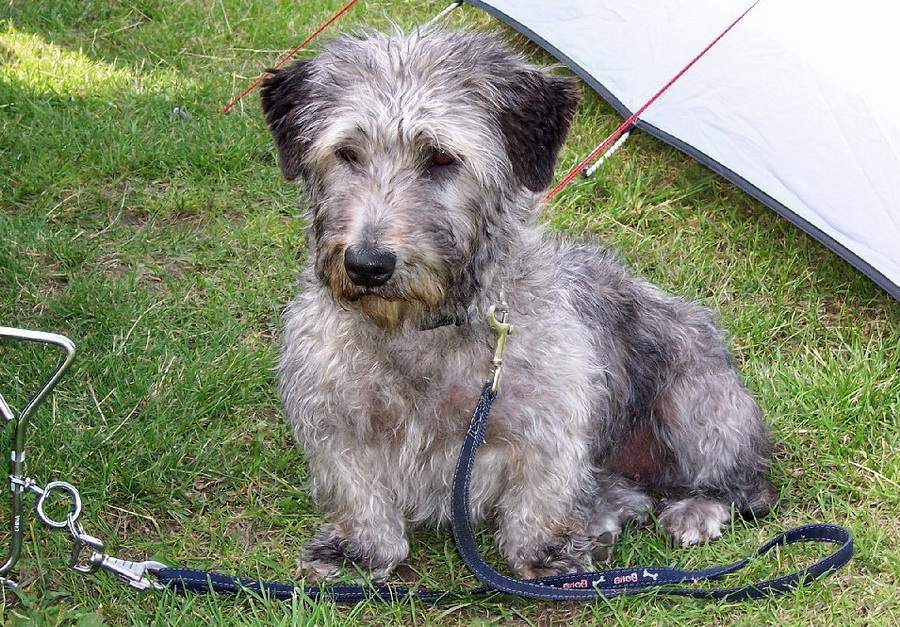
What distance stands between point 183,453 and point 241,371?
499 mm

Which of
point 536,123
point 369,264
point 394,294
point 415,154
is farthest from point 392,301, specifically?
point 536,123

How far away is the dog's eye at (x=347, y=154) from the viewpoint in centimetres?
286

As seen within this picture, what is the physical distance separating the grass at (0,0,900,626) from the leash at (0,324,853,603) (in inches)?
2.1

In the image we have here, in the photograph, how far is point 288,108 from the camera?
309 centimetres

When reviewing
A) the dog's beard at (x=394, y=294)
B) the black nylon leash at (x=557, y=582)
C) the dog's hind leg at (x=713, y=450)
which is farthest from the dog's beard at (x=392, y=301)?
the dog's hind leg at (x=713, y=450)

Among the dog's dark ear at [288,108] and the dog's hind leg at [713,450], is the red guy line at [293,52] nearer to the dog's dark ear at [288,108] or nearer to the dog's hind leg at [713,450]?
the dog's dark ear at [288,108]

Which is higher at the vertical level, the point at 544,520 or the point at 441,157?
the point at 441,157

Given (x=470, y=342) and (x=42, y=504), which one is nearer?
(x=42, y=504)

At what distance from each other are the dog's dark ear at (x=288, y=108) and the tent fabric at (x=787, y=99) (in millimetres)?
2686

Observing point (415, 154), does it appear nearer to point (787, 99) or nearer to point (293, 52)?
point (787, 99)

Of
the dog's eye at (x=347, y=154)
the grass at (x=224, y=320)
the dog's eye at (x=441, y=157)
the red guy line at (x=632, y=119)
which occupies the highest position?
the dog's eye at (x=441, y=157)

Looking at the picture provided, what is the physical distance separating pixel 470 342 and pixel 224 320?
1791 mm

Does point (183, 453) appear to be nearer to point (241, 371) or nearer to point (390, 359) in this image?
point (241, 371)

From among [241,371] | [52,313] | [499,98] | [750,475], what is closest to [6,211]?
[52,313]
